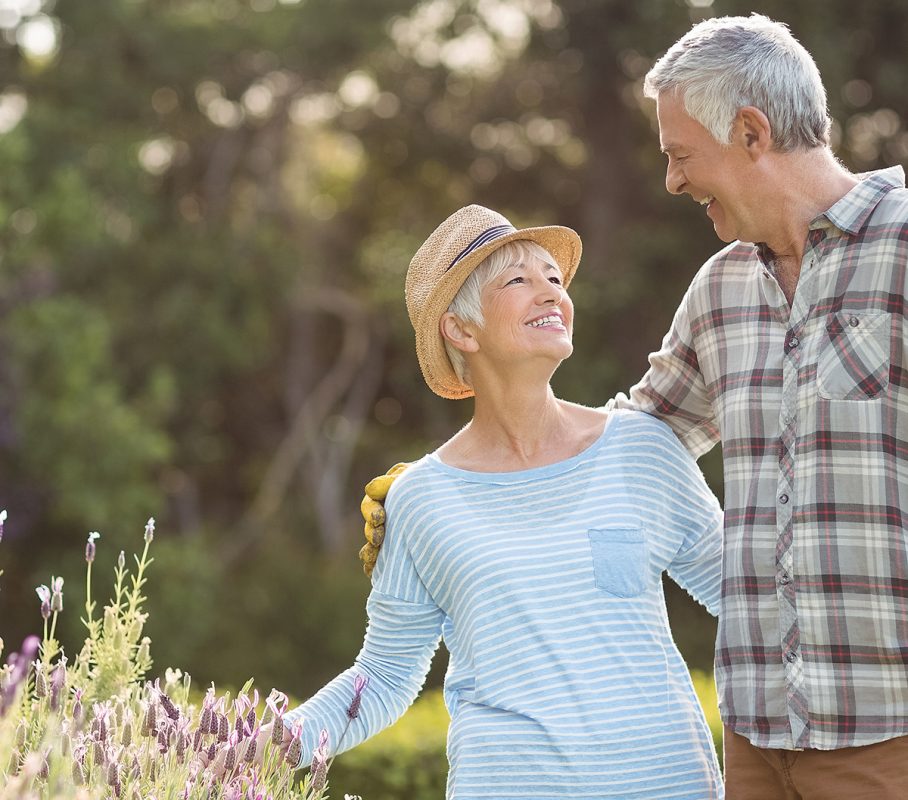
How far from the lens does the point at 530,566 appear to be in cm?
255

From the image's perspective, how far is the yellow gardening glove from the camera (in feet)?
8.91

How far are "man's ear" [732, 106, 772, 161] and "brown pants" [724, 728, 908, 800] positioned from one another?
39.9 inches

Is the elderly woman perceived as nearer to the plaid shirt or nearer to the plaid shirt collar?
the plaid shirt

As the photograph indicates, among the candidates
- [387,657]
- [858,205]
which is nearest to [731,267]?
[858,205]

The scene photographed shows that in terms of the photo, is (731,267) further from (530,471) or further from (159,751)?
(159,751)

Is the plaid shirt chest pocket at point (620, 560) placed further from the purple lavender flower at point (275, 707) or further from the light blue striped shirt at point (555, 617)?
the purple lavender flower at point (275, 707)

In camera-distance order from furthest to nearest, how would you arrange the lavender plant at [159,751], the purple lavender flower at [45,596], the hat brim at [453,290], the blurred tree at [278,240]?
the blurred tree at [278,240]
the hat brim at [453,290]
the purple lavender flower at [45,596]
the lavender plant at [159,751]

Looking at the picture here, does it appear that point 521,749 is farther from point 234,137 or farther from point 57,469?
point 234,137

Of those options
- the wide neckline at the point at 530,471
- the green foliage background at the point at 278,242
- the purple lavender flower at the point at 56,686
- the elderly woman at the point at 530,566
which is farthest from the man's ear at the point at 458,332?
the green foliage background at the point at 278,242

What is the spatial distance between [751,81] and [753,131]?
85 mm

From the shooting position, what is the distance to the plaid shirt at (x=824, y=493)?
87.7 inches

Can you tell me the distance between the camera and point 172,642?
13148 millimetres

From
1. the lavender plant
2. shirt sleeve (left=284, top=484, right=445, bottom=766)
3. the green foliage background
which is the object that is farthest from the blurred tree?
the lavender plant

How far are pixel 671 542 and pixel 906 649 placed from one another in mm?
553
